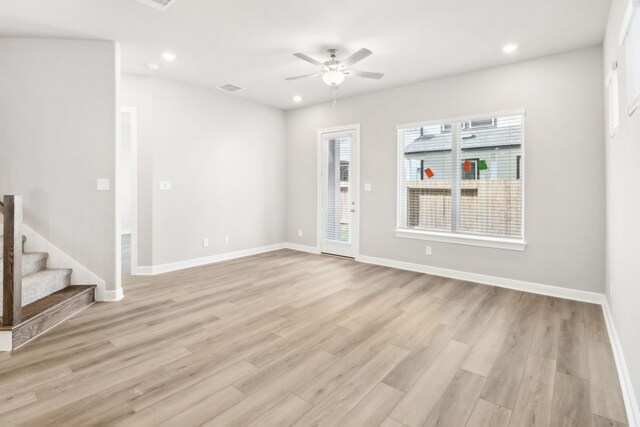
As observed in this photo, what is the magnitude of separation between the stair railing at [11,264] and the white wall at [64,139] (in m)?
1.02

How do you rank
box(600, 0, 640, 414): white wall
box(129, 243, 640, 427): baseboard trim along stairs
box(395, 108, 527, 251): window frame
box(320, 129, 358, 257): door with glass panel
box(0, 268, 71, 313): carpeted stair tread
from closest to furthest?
box(600, 0, 640, 414): white wall → box(129, 243, 640, 427): baseboard trim along stairs → box(0, 268, 71, 313): carpeted stair tread → box(395, 108, 527, 251): window frame → box(320, 129, 358, 257): door with glass panel

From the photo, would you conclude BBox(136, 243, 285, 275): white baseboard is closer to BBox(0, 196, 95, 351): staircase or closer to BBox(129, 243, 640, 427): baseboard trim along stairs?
BBox(129, 243, 640, 427): baseboard trim along stairs

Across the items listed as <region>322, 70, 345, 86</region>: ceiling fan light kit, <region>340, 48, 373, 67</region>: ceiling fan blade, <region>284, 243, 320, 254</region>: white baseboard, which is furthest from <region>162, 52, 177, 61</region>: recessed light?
<region>284, 243, 320, 254</region>: white baseboard

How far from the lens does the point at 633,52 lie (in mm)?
1765

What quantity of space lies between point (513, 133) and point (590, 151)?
836 millimetres

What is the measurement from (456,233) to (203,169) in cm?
411

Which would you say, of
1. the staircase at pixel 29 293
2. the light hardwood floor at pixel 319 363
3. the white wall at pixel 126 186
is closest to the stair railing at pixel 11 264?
the staircase at pixel 29 293

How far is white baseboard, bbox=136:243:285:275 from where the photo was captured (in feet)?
15.6

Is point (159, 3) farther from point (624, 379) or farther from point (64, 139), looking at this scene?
point (624, 379)

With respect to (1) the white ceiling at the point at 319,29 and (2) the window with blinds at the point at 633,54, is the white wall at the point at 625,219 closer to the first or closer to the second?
(2) the window with blinds at the point at 633,54

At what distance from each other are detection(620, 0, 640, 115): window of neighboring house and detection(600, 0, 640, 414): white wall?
0.10 m

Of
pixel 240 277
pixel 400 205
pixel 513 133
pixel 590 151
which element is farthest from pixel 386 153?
pixel 240 277

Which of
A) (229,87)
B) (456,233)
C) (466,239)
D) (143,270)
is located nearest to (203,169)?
(229,87)

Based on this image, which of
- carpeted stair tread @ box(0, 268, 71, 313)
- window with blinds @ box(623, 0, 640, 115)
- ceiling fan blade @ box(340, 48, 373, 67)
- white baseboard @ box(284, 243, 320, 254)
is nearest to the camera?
window with blinds @ box(623, 0, 640, 115)
